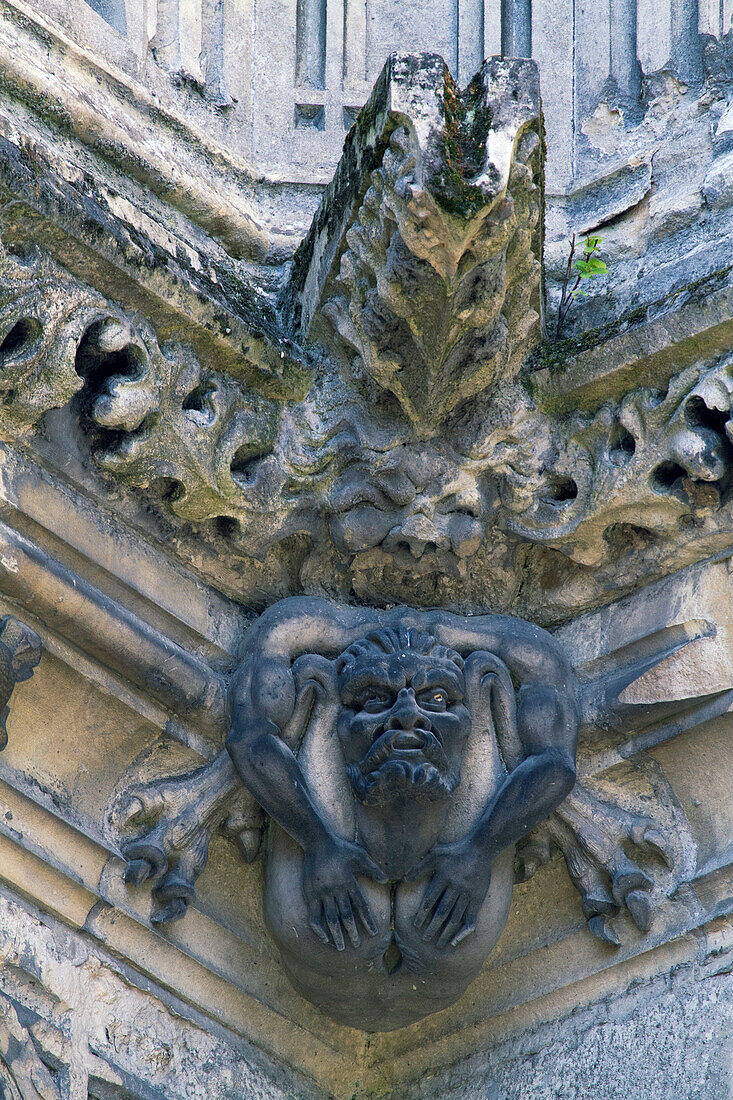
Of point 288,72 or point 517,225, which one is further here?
point 288,72

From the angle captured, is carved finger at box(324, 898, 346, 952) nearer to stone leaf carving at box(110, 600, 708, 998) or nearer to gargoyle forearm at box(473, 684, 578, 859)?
stone leaf carving at box(110, 600, 708, 998)

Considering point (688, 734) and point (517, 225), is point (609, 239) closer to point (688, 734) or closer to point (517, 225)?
point (517, 225)

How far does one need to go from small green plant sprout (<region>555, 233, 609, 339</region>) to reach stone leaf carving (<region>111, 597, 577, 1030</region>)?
28.8 inches

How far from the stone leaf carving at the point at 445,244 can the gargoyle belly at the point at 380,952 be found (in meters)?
0.94

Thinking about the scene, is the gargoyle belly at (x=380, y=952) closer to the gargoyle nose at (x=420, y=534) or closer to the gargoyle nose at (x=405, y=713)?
the gargoyle nose at (x=405, y=713)

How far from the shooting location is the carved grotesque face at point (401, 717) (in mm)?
2898

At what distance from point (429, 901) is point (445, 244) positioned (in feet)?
4.20

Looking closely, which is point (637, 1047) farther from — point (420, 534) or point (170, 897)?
point (420, 534)

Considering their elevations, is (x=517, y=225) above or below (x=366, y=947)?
above

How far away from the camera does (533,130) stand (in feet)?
9.25

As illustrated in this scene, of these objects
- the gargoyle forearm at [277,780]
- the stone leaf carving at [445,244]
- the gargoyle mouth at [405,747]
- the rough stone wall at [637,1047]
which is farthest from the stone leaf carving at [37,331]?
the rough stone wall at [637,1047]

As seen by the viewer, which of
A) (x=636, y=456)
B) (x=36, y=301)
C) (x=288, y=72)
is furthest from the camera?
(x=288, y=72)

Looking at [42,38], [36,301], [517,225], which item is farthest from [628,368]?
[42,38]

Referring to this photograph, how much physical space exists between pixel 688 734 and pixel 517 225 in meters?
1.09
